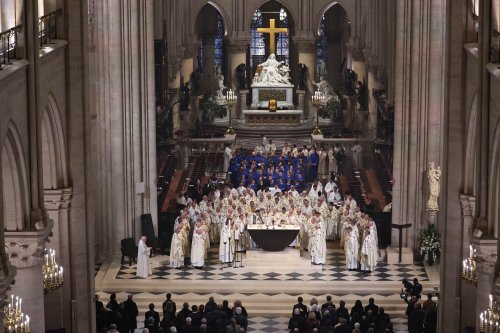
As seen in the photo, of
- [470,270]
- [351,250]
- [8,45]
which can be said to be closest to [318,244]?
[351,250]

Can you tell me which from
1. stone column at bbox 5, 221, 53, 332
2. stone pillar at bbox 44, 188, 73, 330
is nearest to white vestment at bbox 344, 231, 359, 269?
stone pillar at bbox 44, 188, 73, 330

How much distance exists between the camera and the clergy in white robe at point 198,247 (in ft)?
135

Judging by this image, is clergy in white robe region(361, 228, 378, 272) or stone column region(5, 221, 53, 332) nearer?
stone column region(5, 221, 53, 332)

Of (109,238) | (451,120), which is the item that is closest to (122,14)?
(109,238)

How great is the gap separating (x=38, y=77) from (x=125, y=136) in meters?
14.5

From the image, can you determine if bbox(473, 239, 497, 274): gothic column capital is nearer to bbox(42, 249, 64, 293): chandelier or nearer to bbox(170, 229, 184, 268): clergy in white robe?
bbox(42, 249, 64, 293): chandelier

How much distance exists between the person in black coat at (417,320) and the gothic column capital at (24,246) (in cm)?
1023

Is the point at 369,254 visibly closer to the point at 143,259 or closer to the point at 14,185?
the point at 143,259

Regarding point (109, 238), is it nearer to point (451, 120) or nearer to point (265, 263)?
point (265, 263)

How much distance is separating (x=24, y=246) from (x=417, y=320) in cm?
1079

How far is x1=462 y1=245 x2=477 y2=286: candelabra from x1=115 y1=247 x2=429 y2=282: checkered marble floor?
1003 centimetres

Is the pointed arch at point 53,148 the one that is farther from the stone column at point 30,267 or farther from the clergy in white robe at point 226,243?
the clergy in white robe at point 226,243

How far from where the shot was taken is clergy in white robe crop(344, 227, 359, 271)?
41250mm

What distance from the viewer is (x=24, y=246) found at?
92.4 feet
